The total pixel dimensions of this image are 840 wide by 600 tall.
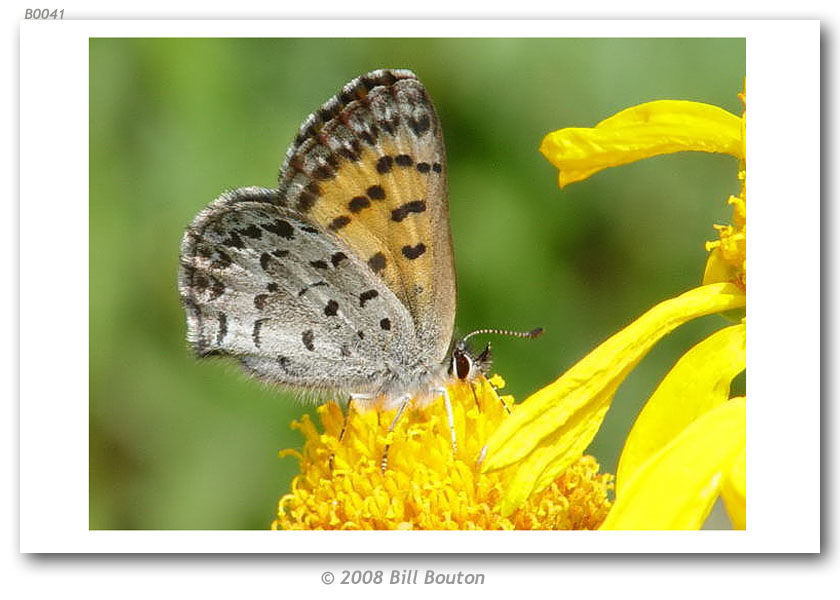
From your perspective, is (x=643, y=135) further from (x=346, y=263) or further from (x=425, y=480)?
(x=425, y=480)

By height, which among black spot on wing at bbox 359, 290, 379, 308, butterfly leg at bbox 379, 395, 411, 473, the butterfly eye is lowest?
butterfly leg at bbox 379, 395, 411, 473

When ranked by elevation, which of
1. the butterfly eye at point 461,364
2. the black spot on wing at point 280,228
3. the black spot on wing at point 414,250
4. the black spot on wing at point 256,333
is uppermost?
the black spot on wing at point 280,228

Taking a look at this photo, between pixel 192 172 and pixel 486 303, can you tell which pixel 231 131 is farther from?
pixel 486 303

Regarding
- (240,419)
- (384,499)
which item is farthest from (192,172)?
(384,499)

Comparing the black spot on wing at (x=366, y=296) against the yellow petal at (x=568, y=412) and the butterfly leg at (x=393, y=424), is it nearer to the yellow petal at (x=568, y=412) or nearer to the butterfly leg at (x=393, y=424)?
the butterfly leg at (x=393, y=424)

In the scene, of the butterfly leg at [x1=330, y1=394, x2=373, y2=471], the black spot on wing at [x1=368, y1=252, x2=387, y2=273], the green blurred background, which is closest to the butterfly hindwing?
the black spot on wing at [x1=368, y1=252, x2=387, y2=273]

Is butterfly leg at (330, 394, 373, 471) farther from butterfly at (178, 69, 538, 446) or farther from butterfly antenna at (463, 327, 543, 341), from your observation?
butterfly antenna at (463, 327, 543, 341)

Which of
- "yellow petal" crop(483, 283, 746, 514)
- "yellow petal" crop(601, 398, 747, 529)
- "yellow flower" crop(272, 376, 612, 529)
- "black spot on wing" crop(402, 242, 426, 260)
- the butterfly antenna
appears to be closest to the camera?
"yellow petal" crop(601, 398, 747, 529)

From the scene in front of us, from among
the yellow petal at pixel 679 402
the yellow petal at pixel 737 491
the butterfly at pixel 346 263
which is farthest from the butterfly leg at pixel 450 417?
the yellow petal at pixel 737 491
